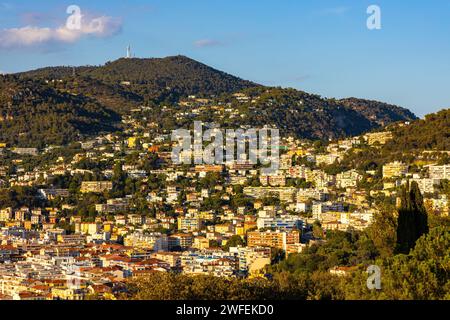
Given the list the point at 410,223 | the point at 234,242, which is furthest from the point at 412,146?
the point at 410,223

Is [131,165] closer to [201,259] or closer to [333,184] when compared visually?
[333,184]

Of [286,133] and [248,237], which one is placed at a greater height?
[286,133]

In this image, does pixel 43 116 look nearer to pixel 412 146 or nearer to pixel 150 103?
pixel 150 103

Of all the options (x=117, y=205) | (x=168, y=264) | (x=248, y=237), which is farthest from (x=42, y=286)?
(x=117, y=205)

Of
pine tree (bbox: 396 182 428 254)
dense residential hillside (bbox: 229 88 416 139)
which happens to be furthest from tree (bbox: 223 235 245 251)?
dense residential hillside (bbox: 229 88 416 139)

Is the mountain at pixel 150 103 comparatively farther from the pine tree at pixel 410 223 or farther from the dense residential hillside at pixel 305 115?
the pine tree at pixel 410 223

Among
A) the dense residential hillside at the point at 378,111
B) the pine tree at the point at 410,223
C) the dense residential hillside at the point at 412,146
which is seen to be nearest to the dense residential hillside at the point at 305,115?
the dense residential hillside at the point at 378,111

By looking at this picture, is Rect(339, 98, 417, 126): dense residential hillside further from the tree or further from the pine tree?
the pine tree
